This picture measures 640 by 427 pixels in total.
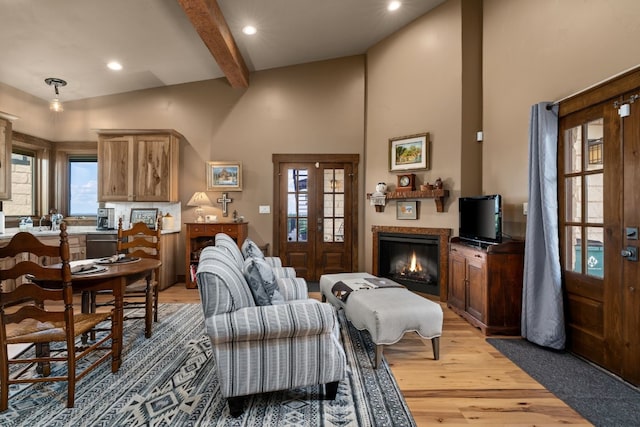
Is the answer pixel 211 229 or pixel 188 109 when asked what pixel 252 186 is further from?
pixel 188 109

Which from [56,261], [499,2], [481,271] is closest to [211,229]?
[56,261]

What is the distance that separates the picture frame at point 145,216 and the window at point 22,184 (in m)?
1.43

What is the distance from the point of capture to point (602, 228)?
97.2 inches

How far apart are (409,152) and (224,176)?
2.96 metres

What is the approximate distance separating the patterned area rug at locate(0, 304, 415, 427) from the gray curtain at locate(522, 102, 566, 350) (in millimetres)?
1485

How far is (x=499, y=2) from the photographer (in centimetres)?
374

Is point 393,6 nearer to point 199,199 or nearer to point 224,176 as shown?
point 224,176

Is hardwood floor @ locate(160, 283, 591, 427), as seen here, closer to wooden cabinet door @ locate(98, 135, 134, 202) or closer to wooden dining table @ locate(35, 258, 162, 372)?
wooden dining table @ locate(35, 258, 162, 372)

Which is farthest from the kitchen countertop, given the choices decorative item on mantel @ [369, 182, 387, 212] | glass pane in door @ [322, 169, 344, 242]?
decorative item on mantel @ [369, 182, 387, 212]

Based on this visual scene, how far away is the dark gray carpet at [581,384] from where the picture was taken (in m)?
1.89

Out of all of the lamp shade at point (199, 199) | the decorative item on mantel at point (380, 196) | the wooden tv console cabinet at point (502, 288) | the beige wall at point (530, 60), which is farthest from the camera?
the lamp shade at point (199, 199)

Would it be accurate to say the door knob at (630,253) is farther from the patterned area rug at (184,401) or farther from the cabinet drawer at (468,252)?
the patterned area rug at (184,401)

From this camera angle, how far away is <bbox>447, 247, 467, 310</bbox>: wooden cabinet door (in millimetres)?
3617

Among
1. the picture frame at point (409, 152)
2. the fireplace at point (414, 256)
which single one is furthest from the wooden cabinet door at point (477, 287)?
the picture frame at point (409, 152)
